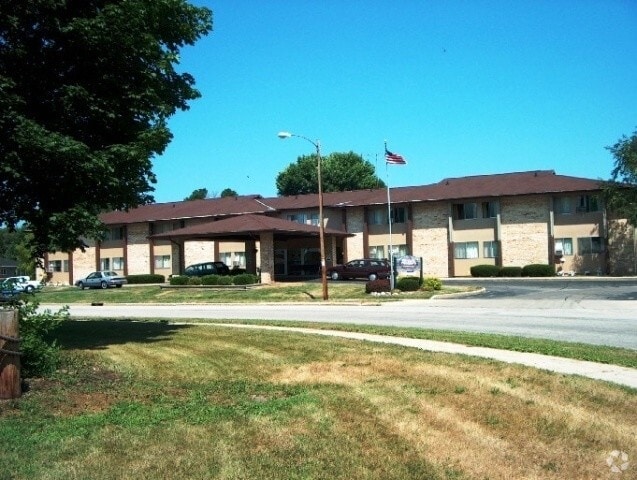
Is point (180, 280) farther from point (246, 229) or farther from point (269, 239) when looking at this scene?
point (269, 239)

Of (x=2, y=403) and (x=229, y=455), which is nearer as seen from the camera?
(x=229, y=455)

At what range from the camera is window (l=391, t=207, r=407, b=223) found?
5800 centimetres

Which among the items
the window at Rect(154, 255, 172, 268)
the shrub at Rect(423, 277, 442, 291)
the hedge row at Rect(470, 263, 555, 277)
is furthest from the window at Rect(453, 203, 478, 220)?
the window at Rect(154, 255, 172, 268)

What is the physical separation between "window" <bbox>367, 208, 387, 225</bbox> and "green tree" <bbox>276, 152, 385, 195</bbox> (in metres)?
33.6

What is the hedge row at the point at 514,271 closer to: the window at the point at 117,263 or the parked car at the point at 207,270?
the parked car at the point at 207,270

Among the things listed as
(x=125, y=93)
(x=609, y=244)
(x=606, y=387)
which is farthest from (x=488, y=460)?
(x=609, y=244)

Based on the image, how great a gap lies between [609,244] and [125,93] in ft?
150

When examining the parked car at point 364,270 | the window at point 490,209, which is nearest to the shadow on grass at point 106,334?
the parked car at point 364,270

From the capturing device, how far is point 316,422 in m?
6.85

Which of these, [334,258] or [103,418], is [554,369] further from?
[334,258]

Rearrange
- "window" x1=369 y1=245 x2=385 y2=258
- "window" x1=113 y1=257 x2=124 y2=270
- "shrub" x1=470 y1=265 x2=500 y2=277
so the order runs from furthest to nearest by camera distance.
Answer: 1. "window" x1=113 y1=257 x2=124 y2=270
2. "window" x1=369 y1=245 x2=385 y2=258
3. "shrub" x1=470 y1=265 x2=500 y2=277

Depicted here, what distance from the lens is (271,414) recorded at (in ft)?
23.2

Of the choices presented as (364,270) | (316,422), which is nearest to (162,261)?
(364,270)

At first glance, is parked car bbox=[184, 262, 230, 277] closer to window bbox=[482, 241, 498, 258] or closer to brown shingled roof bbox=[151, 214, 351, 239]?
brown shingled roof bbox=[151, 214, 351, 239]
